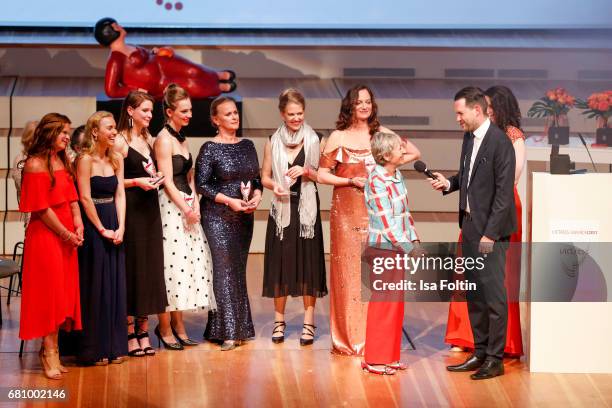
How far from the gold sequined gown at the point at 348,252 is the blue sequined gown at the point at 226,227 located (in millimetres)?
493

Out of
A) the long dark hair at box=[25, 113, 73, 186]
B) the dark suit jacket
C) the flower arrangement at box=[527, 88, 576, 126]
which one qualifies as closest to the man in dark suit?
the dark suit jacket

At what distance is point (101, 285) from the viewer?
5.74m

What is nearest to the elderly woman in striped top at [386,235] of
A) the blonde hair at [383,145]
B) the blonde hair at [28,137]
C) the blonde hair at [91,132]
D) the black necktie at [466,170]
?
the blonde hair at [383,145]

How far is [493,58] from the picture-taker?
10.1 metres

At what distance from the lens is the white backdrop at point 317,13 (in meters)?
9.88

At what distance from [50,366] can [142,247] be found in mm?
799

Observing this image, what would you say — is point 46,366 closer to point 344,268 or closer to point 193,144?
point 344,268

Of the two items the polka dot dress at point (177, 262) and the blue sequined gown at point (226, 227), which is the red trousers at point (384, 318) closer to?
the blue sequined gown at point (226, 227)

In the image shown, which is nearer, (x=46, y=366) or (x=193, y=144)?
(x=46, y=366)

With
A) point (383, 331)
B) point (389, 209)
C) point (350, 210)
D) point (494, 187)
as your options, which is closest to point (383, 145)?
point (389, 209)

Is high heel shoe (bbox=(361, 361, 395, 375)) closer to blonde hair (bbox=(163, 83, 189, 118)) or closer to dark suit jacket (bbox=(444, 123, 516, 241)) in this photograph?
dark suit jacket (bbox=(444, 123, 516, 241))

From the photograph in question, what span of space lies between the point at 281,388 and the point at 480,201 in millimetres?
1367

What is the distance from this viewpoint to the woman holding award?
238 inches

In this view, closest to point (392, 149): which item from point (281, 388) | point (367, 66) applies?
point (281, 388)
